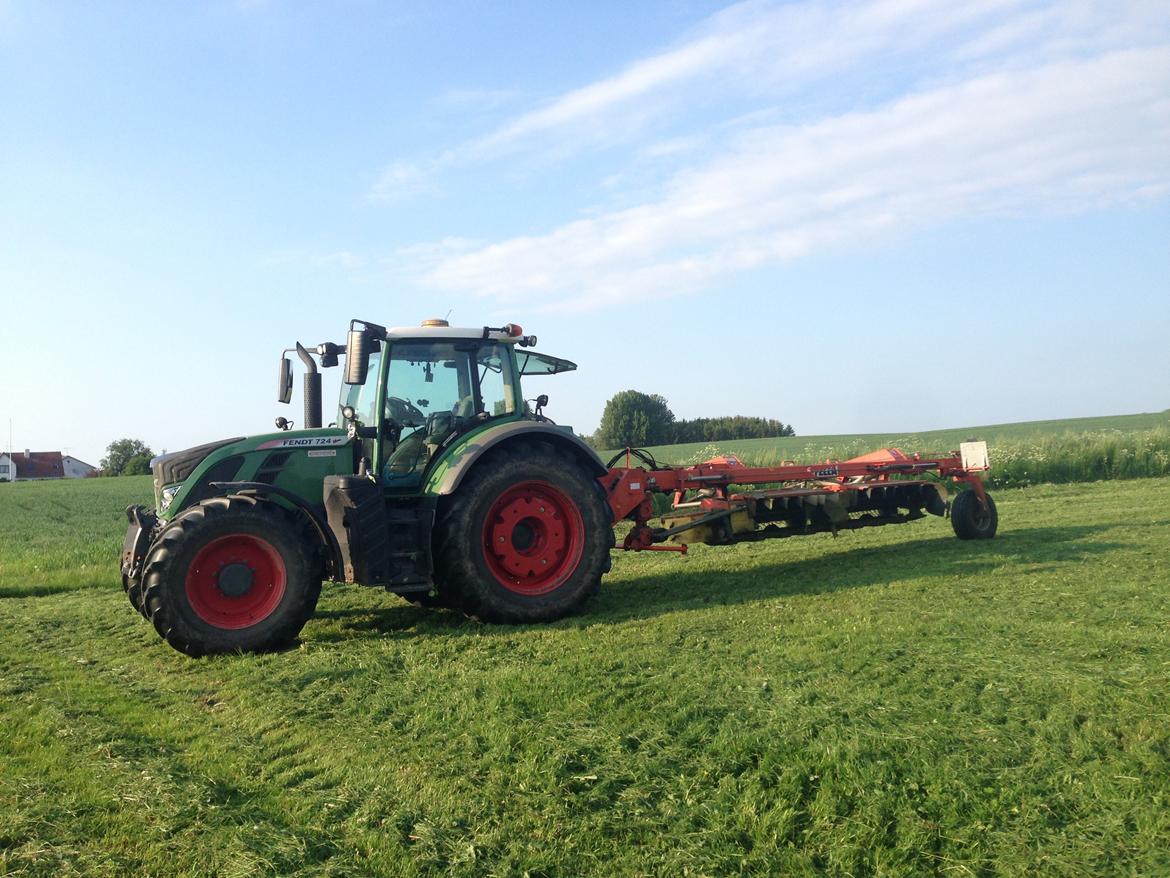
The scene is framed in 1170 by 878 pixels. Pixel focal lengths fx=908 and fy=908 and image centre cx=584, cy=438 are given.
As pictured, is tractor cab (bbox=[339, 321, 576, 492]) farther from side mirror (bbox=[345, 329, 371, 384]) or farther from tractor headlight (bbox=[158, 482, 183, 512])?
tractor headlight (bbox=[158, 482, 183, 512])

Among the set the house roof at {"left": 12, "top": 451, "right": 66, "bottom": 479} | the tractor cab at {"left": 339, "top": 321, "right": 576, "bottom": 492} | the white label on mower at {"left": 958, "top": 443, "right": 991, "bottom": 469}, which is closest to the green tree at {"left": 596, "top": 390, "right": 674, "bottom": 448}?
the white label on mower at {"left": 958, "top": 443, "right": 991, "bottom": 469}

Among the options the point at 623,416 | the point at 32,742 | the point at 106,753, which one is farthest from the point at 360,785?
the point at 623,416

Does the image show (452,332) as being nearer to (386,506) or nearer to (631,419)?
(386,506)

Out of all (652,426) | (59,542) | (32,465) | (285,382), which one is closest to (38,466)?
(32,465)

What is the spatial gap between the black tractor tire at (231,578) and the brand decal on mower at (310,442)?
28.3 inches

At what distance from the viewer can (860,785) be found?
3.44 m

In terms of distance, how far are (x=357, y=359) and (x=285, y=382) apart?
A: 1417 millimetres

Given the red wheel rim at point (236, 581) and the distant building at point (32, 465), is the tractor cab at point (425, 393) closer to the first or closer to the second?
the red wheel rim at point (236, 581)

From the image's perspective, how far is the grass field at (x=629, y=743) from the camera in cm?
312

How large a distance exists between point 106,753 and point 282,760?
2.80 ft

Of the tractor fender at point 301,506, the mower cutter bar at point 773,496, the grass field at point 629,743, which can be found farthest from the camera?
the mower cutter bar at point 773,496

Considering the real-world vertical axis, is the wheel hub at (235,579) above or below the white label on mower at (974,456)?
below

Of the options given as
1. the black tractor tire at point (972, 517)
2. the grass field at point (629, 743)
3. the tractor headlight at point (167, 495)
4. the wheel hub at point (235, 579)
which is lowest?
the grass field at point (629, 743)

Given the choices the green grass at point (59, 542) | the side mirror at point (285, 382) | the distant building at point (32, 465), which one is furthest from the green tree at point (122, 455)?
the side mirror at point (285, 382)
